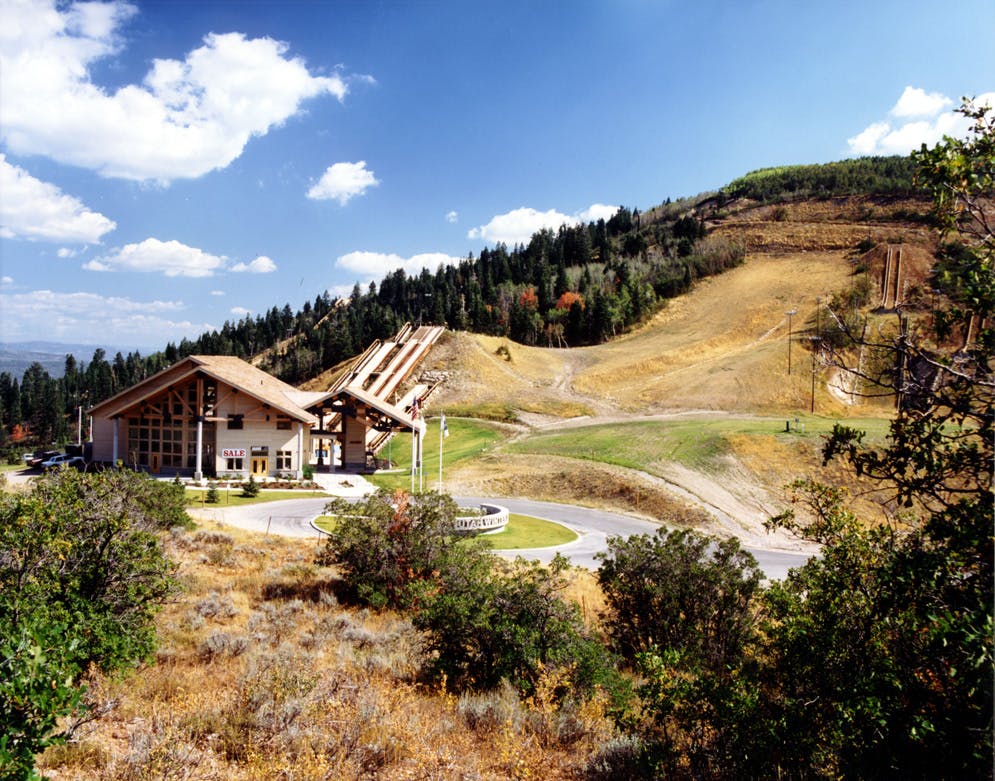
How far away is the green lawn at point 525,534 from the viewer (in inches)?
1075

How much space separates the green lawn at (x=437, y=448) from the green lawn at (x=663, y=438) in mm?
4270

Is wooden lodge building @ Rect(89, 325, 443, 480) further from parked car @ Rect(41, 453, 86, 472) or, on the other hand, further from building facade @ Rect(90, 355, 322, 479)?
parked car @ Rect(41, 453, 86, 472)

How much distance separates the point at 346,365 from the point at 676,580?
8145cm

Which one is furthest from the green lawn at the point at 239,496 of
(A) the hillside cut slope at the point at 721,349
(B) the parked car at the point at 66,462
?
(A) the hillside cut slope at the point at 721,349

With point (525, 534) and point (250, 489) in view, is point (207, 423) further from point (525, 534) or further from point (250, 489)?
point (525, 534)

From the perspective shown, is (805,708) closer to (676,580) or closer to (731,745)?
(731,745)

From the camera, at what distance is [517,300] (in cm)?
11044

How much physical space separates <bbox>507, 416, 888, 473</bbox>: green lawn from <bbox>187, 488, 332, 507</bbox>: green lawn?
1710cm

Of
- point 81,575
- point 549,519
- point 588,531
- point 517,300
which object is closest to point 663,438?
point 549,519

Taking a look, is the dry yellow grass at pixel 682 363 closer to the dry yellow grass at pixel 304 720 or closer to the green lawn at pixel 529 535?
the green lawn at pixel 529 535

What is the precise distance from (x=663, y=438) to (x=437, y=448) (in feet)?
65.4

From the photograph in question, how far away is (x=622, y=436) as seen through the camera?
160 feet

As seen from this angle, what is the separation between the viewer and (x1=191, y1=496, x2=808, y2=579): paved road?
84.8ft

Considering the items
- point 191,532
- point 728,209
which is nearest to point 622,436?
point 191,532
